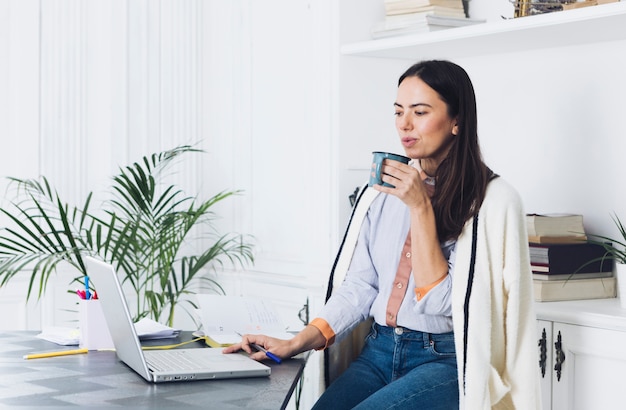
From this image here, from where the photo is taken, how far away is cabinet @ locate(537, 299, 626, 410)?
8.06ft

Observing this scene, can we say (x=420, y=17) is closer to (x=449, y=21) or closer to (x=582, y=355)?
(x=449, y=21)

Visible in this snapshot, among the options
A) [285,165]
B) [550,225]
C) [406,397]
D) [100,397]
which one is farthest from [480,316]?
[285,165]

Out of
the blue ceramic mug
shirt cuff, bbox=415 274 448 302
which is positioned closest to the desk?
shirt cuff, bbox=415 274 448 302

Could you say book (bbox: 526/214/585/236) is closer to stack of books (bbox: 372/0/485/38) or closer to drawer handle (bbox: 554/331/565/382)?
drawer handle (bbox: 554/331/565/382)

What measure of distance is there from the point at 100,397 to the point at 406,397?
742 mm

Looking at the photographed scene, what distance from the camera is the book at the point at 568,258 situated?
2721 millimetres

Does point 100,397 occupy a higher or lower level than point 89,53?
lower

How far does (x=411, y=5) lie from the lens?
313 centimetres

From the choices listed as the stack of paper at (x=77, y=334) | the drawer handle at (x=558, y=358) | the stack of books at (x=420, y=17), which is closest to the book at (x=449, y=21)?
the stack of books at (x=420, y=17)

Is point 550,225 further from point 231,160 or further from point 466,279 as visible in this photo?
point 231,160

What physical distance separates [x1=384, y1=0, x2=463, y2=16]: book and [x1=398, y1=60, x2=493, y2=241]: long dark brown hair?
2.48 feet

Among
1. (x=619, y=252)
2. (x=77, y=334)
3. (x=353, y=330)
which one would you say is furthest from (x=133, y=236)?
(x=619, y=252)

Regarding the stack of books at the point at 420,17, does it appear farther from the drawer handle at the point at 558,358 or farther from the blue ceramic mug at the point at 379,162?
the drawer handle at the point at 558,358

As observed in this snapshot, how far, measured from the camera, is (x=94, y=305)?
2260 millimetres
